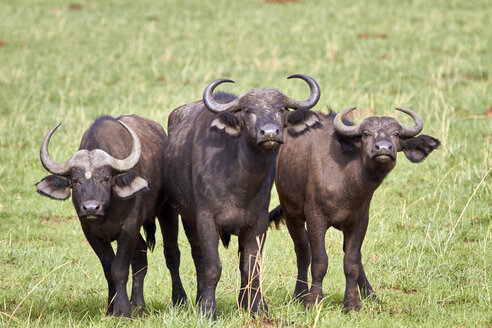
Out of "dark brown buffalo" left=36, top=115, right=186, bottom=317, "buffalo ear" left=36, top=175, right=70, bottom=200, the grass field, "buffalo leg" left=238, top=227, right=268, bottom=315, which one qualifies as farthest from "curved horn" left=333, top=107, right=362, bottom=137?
"buffalo ear" left=36, top=175, right=70, bottom=200

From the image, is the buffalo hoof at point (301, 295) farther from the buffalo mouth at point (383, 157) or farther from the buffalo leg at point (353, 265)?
the buffalo mouth at point (383, 157)

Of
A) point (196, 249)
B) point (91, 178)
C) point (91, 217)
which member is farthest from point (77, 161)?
point (196, 249)

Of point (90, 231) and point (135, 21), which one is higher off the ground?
point (135, 21)

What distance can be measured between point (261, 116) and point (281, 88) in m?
9.17

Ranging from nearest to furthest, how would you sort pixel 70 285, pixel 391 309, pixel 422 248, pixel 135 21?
pixel 391 309
pixel 70 285
pixel 422 248
pixel 135 21

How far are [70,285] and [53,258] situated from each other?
815 mm

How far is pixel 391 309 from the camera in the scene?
7395mm

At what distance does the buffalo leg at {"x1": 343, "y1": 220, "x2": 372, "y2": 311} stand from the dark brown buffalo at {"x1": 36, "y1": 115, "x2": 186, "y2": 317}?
180cm

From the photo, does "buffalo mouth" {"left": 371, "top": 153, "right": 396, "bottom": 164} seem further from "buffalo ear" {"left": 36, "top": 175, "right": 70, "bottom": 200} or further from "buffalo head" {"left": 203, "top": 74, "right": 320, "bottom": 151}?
"buffalo ear" {"left": 36, "top": 175, "right": 70, "bottom": 200}

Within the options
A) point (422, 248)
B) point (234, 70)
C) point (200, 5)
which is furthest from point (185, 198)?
point (200, 5)

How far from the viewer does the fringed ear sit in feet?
22.6

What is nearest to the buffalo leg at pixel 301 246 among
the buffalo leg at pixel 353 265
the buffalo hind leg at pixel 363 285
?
the buffalo hind leg at pixel 363 285

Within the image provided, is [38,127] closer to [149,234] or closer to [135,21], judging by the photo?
[149,234]

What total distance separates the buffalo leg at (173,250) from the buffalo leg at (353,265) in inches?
69.8
